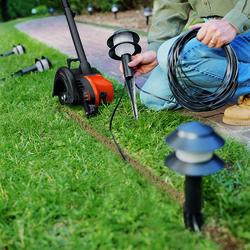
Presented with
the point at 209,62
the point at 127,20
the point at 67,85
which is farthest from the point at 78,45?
the point at 127,20

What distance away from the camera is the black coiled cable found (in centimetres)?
253

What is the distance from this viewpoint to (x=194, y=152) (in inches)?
56.7

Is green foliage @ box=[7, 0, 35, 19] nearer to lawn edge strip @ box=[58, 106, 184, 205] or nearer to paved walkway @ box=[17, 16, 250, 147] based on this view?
paved walkway @ box=[17, 16, 250, 147]

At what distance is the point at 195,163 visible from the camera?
1.50 metres

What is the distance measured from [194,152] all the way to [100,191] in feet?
2.24

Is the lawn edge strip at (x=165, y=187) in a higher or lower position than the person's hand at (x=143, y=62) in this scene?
lower

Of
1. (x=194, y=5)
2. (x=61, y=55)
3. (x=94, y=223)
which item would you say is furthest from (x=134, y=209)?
(x=61, y=55)

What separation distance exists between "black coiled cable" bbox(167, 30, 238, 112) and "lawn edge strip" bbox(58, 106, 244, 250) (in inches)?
19.6

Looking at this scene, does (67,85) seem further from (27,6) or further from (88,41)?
(27,6)

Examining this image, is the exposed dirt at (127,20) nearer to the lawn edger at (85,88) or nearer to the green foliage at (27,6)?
the green foliage at (27,6)

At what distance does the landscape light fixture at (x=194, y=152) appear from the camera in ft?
4.75

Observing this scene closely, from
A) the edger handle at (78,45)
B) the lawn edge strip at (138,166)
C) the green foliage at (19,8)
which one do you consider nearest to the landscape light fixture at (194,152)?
the lawn edge strip at (138,166)

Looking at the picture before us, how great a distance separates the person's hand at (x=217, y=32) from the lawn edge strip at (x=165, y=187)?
0.69 metres

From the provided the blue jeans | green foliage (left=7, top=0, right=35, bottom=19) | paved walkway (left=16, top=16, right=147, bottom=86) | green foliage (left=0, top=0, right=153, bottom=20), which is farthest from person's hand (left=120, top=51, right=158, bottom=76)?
green foliage (left=7, top=0, right=35, bottom=19)
